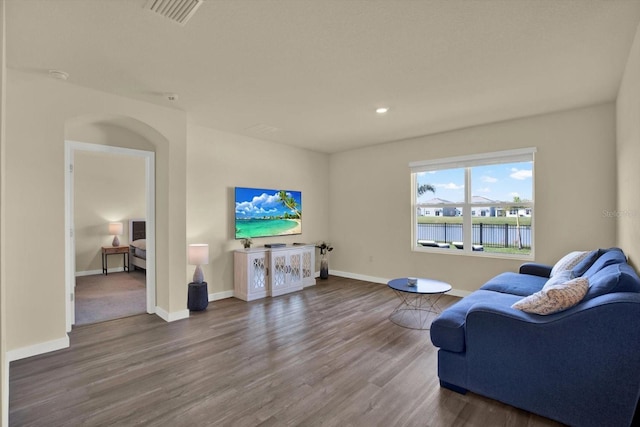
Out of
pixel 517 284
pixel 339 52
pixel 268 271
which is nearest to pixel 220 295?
pixel 268 271

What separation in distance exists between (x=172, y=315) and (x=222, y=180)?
208 centimetres

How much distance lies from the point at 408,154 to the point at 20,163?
16.4 ft

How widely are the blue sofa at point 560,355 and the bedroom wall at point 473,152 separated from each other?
184 cm

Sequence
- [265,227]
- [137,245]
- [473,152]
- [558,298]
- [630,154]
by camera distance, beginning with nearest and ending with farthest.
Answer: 1. [558,298]
2. [630,154]
3. [473,152]
4. [265,227]
5. [137,245]

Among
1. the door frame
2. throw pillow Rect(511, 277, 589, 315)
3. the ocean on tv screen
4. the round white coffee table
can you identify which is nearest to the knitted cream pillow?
throw pillow Rect(511, 277, 589, 315)

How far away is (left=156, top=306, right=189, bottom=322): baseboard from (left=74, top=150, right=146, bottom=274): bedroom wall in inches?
161

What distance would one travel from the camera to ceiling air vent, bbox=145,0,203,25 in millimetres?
1955

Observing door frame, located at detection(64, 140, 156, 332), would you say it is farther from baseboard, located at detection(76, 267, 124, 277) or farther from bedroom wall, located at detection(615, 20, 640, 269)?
bedroom wall, located at detection(615, 20, 640, 269)

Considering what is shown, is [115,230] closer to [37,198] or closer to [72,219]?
[72,219]

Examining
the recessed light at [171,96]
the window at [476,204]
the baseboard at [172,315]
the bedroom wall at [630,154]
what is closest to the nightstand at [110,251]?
the baseboard at [172,315]

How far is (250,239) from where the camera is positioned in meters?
5.25

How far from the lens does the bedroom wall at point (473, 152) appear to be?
12.7 ft

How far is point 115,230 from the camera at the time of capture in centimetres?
710

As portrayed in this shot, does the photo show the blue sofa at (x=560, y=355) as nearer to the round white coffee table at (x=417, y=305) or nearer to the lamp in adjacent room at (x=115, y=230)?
the round white coffee table at (x=417, y=305)
